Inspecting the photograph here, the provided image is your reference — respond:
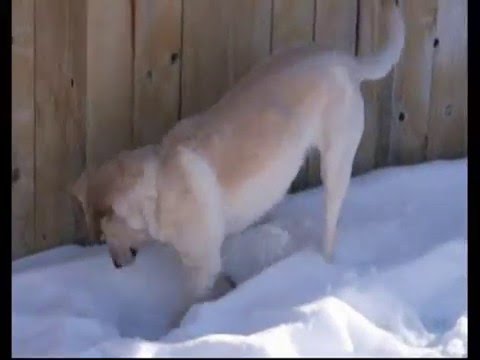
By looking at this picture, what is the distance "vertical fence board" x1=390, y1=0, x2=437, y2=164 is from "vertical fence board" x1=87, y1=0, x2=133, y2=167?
0.86 m

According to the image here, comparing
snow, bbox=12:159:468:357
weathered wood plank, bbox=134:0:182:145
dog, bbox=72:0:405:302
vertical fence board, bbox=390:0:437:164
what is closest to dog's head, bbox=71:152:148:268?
dog, bbox=72:0:405:302

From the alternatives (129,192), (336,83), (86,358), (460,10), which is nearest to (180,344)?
(86,358)

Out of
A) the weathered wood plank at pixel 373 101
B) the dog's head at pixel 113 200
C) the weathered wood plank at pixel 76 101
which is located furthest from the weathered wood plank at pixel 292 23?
the dog's head at pixel 113 200

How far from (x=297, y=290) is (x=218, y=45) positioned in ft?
2.71

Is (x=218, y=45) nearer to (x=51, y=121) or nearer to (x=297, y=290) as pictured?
(x=51, y=121)

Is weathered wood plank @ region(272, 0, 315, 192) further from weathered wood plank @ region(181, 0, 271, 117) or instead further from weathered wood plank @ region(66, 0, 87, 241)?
weathered wood plank @ region(66, 0, 87, 241)

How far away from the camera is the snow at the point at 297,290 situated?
7.97 ft

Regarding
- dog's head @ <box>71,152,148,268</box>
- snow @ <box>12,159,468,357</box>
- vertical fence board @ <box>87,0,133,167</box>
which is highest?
vertical fence board @ <box>87,0,133,167</box>

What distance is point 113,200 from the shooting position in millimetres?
2699

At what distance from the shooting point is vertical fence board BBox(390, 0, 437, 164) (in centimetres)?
342

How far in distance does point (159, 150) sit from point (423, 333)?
0.79 meters

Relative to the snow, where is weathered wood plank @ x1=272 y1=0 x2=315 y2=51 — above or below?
above

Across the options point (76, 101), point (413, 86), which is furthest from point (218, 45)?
point (413, 86)

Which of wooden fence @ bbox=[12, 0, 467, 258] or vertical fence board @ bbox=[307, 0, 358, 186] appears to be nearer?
wooden fence @ bbox=[12, 0, 467, 258]
